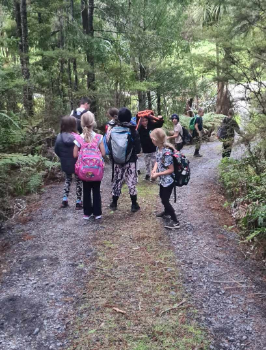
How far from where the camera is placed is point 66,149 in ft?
19.4

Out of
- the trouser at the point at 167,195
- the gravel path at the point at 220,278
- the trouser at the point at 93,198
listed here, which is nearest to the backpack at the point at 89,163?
the trouser at the point at 93,198

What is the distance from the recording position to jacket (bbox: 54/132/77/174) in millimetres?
5859

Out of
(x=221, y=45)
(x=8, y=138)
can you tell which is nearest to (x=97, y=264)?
(x=8, y=138)

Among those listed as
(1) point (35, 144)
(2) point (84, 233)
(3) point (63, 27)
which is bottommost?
(2) point (84, 233)

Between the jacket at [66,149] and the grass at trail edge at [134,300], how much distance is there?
1.46 metres

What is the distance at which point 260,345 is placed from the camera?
292 centimetres

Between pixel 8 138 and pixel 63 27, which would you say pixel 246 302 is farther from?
pixel 63 27

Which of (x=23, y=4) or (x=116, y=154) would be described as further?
(x=23, y=4)

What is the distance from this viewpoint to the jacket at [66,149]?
19.2 feet

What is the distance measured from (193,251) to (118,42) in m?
9.53

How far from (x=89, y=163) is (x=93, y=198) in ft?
2.36

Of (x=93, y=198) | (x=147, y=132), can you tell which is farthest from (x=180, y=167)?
(x=147, y=132)

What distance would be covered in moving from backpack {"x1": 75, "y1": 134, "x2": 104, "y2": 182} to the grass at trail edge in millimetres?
944

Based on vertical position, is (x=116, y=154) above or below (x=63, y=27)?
below
